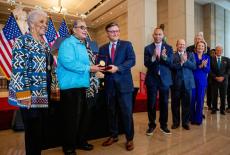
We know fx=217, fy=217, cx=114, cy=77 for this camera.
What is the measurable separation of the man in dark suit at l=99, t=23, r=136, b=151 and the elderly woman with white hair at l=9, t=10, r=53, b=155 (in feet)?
3.22

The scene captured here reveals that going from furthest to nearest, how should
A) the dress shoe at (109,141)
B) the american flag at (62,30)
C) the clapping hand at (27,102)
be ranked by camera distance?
the american flag at (62,30) < the dress shoe at (109,141) < the clapping hand at (27,102)

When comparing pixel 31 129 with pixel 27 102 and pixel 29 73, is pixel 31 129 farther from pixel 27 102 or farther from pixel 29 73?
pixel 29 73

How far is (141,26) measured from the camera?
270 inches

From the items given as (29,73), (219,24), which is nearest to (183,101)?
(29,73)

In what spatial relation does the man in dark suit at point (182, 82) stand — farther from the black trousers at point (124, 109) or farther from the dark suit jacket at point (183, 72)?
the black trousers at point (124, 109)

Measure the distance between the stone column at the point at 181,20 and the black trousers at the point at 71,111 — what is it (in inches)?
237

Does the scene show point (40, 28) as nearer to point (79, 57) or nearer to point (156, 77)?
point (79, 57)

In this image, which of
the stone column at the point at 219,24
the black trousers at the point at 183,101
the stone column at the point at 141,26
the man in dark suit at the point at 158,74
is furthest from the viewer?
the stone column at the point at 219,24

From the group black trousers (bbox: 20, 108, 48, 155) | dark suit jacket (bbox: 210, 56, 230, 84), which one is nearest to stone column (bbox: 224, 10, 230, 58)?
dark suit jacket (bbox: 210, 56, 230, 84)

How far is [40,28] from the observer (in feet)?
6.05

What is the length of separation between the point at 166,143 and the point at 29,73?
1.96 m

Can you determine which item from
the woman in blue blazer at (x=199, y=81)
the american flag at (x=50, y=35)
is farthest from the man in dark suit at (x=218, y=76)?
the american flag at (x=50, y=35)

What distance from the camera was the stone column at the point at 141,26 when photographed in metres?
6.77

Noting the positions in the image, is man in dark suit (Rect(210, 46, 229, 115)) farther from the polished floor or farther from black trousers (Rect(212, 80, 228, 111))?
the polished floor
